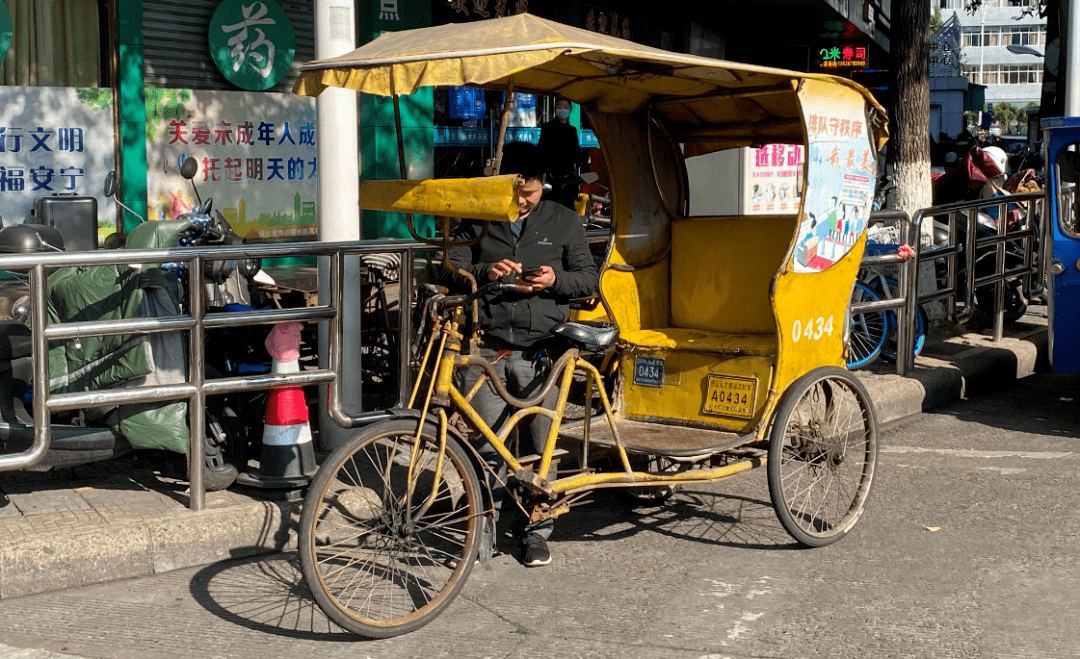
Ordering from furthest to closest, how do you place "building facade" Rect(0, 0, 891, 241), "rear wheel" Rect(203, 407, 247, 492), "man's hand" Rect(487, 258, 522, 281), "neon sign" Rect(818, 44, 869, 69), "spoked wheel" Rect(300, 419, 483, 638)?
"neon sign" Rect(818, 44, 869, 69) < "building facade" Rect(0, 0, 891, 241) < "rear wheel" Rect(203, 407, 247, 492) < "man's hand" Rect(487, 258, 522, 281) < "spoked wheel" Rect(300, 419, 483, 638)

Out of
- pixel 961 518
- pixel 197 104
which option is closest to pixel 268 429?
pixel 961 518

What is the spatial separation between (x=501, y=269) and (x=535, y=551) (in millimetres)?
1170

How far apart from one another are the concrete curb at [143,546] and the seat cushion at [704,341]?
1804mm

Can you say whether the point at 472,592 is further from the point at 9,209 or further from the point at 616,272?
the point at 9,209

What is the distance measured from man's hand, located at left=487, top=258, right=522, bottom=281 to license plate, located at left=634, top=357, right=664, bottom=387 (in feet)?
3.69

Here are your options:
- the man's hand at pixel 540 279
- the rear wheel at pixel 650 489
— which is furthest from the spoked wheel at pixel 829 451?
the man's hand at pixel 540 279

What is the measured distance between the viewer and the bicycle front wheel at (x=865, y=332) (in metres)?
8.79

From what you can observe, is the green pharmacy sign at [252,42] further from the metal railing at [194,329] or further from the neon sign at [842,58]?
the neon sign at [842,58]

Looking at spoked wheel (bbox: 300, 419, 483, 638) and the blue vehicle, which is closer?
spoked wheel (bbox: 300, 419, 483, 638)

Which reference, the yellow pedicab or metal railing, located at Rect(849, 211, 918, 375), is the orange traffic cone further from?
metal railing, located at Rect(849, 211, 918, 375)

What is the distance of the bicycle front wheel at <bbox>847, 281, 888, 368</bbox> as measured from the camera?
8789mm

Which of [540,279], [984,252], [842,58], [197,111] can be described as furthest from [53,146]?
[842,58]

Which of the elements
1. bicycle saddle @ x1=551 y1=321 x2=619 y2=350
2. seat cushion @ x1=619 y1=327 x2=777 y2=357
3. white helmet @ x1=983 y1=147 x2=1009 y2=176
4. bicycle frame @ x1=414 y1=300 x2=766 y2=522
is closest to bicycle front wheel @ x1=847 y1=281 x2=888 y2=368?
seat cushion @ x1=619 y1=327 x2=777 y2=357

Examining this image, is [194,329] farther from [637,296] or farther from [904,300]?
[904,300]
